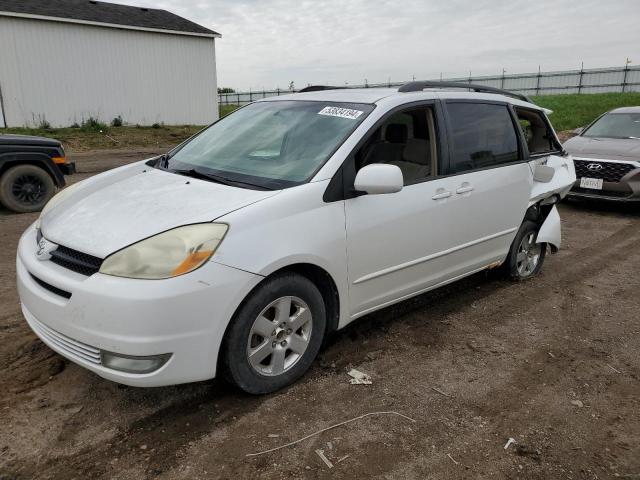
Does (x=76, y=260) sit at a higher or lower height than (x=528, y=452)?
higher

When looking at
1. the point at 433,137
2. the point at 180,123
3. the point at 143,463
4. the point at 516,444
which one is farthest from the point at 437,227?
the point at 180,123

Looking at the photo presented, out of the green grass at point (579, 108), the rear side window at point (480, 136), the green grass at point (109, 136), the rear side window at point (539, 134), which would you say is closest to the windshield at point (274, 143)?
the rear side window at point (480, 136)

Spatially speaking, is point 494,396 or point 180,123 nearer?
point 494,396

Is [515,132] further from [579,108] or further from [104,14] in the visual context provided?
[579,108]

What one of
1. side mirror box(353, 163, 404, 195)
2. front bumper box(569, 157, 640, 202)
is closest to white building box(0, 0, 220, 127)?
front bumper box(569, 157, 640, 202)

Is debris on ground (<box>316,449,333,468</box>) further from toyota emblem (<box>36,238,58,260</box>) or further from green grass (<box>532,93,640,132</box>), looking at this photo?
green grass (<box>532,93,640,132</box>)

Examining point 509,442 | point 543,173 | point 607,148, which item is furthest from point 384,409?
point 607,148

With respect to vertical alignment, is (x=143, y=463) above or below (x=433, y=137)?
below

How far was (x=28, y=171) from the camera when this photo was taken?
7570mm

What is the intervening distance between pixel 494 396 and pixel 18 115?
19989 mm

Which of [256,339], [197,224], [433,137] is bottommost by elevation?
[256,339]

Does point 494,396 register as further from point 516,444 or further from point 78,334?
point 78,334

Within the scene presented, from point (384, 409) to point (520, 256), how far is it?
9.22 ft

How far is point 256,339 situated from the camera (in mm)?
2920
